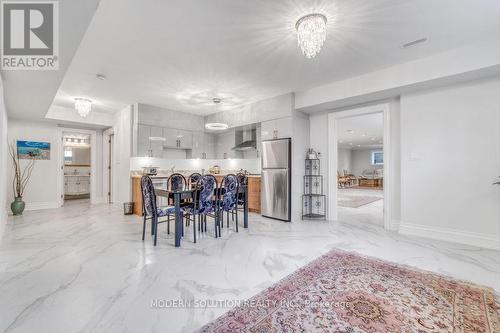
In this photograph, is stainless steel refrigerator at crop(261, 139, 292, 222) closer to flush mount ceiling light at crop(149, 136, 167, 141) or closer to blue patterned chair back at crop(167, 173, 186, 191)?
blue patterned chair back at crop(167, 173, 186, 191)

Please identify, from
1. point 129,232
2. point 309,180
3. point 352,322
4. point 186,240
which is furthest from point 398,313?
point 129,232

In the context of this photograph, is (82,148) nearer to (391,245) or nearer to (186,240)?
(186,240)

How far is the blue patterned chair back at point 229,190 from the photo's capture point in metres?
3.89

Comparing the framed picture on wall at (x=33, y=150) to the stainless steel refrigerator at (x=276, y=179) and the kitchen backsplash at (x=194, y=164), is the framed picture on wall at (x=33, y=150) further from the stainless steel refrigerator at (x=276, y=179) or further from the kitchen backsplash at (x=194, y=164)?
the stainless steel refrigerator at (x=276, y=179)

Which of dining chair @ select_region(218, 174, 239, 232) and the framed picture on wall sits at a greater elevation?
the framed picture on wall

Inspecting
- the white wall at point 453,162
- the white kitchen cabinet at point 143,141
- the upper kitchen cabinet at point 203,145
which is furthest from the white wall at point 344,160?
the white kitchen cabinet at point 143,141

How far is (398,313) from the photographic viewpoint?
65.9 inches

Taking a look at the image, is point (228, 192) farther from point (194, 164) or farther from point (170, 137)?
point (194, 164)

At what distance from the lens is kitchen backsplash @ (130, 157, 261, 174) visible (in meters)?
5.46

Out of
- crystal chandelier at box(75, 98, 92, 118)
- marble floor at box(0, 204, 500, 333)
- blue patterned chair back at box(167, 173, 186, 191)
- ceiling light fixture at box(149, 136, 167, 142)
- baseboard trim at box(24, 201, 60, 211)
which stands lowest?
marble floor at box(0, 204, 500, 333)

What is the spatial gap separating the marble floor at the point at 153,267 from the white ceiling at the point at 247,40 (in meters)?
2.56

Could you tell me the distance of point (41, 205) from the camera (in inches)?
234

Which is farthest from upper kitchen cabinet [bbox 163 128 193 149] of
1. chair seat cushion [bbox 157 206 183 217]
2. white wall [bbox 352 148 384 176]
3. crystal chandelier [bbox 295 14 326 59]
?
white wall [bbox 352 148 384 176]

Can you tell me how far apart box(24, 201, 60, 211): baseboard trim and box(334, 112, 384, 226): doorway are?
744 cm
